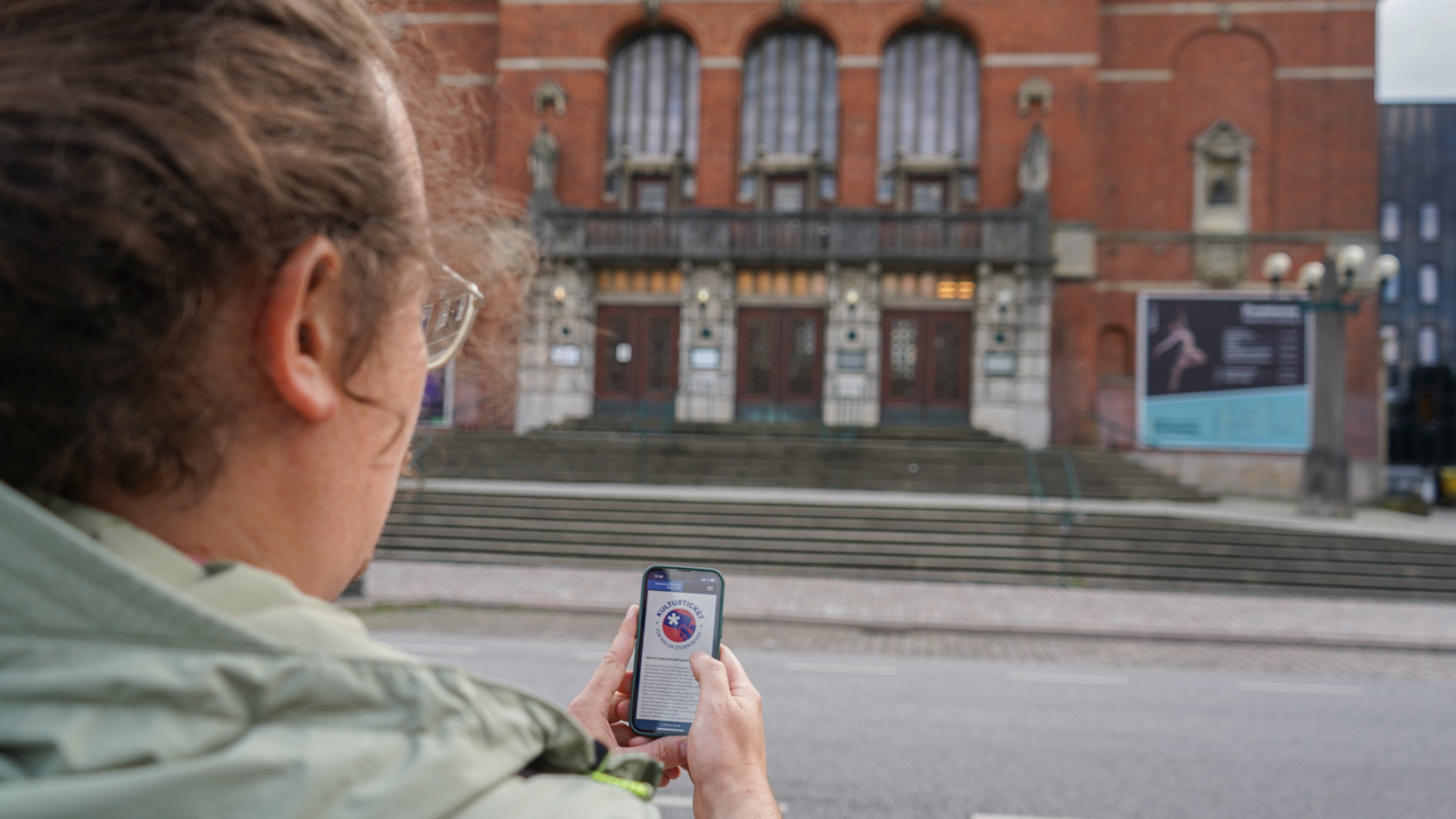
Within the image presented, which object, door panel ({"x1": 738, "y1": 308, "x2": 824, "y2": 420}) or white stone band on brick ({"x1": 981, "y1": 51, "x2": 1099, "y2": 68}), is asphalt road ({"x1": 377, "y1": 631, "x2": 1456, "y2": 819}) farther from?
white stone band on brick ({"x1": 981, "y1": 51, "x2": 1099, "y2": 68})

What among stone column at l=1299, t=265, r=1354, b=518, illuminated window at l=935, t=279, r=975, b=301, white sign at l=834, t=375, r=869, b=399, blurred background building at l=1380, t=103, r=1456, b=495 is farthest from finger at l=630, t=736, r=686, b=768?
blurred background building at l=1380, t=103, r=1456, b=495

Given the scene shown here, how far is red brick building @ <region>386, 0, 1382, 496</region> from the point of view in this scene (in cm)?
2333

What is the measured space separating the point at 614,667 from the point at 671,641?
7.0 inches

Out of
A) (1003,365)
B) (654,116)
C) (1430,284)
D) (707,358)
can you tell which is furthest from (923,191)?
(1430,284)

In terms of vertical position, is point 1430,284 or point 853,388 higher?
point 1430,284

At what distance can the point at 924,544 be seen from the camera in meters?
13.9

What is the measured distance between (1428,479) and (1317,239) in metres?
13.9

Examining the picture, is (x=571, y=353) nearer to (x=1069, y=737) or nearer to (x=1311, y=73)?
(x=1069, y=737)

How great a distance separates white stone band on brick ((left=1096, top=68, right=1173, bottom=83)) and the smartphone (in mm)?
26602

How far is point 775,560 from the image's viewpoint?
1363cm

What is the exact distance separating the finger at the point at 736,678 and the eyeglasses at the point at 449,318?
56cm

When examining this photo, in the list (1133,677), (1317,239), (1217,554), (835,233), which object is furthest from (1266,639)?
(1317,239)

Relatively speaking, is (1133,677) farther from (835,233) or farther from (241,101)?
(835,233)

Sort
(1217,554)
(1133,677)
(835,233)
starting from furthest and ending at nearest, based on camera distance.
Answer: (835,233) → (1217,554) → (1133,677)
